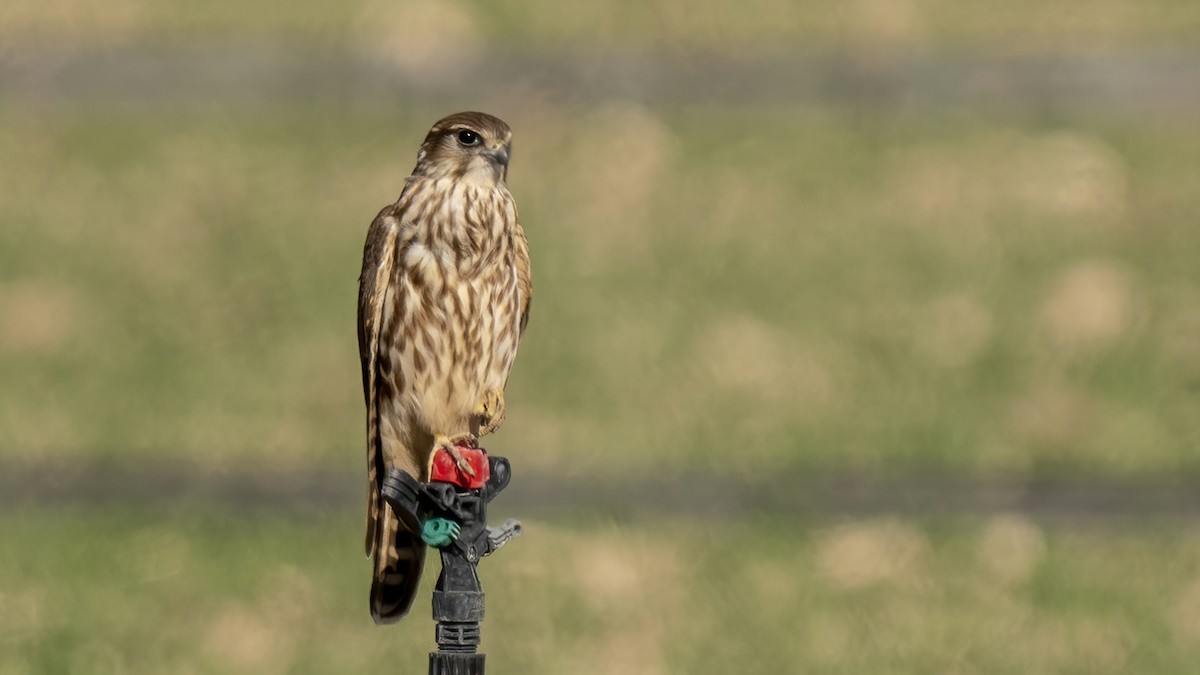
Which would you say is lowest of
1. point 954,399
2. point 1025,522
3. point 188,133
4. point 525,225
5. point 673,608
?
point 673,608

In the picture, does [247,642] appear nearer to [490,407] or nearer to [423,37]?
[490,407]

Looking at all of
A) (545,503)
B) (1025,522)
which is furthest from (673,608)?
(1025,522)

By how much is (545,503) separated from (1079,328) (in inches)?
97.8

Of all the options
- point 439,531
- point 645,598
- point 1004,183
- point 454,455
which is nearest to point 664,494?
point 645,598

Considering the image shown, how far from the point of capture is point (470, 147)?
5.34 meters

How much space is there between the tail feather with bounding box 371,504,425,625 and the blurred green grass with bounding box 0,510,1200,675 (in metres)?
1.82

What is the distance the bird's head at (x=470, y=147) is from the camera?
17.4ft

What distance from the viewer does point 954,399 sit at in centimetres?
859

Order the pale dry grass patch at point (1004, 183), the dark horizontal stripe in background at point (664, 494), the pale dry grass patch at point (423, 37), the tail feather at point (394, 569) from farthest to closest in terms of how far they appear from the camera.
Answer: the pale dry grass patch at point (423, 37) → the pale dry grass patch at point (1004, 183) → the dark horizontal stripe in background at point (664, 494) → the tail feather at point (394, 569)

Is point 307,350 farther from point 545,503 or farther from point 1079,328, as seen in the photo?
point 1079,328

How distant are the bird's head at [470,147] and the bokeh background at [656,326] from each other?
7.17ft

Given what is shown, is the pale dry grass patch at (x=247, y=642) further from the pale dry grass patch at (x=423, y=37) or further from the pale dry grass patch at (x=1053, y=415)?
the pale dry grass patch at (x=423, y=37)

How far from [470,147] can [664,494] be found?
3.05 m

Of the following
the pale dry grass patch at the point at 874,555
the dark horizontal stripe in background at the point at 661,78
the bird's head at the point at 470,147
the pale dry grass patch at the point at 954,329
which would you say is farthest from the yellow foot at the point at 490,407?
the dark horizontal stripe in background at the point at 661,78
